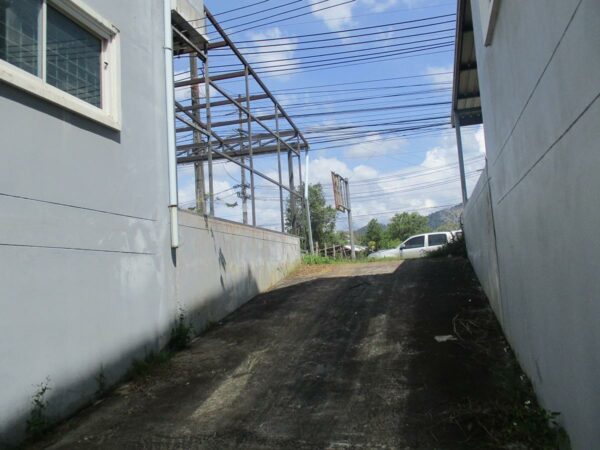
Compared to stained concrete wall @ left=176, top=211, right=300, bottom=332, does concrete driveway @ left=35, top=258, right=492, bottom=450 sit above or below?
below

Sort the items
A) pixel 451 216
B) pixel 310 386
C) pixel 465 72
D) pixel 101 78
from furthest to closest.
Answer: pixel 451 216 → pixel 465 72 → pixel 101 78 → pixel 310 386

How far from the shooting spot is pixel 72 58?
18.0ft

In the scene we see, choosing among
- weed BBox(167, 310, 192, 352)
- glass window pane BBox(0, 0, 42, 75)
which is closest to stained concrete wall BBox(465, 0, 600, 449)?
weed BBox(167, 310, 192, 352)

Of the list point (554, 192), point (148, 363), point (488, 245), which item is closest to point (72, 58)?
point (148, 363)

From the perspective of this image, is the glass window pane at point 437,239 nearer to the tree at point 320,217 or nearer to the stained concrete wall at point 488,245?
the stained concrete wall at point 488,245

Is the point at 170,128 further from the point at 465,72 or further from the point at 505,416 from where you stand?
the point at 465,72

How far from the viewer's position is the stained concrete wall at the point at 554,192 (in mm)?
2280

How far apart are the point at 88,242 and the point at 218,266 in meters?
3.32

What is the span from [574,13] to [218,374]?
16.3 feet

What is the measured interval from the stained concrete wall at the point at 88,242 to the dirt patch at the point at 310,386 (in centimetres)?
50

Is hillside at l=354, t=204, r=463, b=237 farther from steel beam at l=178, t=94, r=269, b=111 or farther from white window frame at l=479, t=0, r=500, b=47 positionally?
white window frame at l=479, t=0, r=500, b=47

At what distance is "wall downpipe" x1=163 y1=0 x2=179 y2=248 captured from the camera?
6840 mm

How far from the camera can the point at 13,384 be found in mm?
4125

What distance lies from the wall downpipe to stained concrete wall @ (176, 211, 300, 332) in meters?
0.37
